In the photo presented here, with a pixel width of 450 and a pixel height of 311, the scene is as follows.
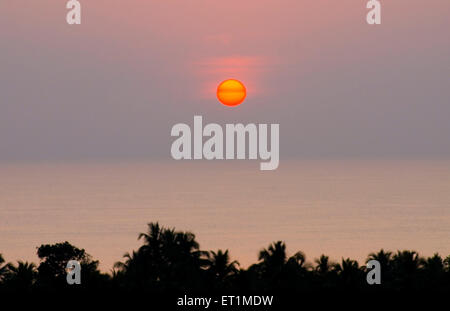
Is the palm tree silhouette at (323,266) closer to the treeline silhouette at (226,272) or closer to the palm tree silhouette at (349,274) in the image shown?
the treeline silhouette at (226,272)

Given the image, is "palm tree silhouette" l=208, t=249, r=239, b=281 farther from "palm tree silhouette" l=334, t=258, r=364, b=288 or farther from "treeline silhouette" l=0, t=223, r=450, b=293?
"palm tree silhouette" l=334, t=258, r=364, b=288

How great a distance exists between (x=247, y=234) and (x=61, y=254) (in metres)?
93.7

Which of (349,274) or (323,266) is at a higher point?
(323,266)

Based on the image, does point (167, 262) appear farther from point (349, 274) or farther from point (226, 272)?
point (349, 274)

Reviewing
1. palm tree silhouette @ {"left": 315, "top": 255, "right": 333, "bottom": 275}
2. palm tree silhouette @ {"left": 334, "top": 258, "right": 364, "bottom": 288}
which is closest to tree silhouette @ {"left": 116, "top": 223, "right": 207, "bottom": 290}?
palm tree silhouette @ {"left": 315, "top": 255, "right": 333, "bottom": 275}

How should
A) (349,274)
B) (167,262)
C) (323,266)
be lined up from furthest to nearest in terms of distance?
(167,262)
(323,266)
(349,274)

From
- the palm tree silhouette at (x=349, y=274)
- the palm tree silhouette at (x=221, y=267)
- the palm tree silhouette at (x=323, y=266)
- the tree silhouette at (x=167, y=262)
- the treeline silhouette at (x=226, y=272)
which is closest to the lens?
the treeline silhouette at (x=226, y=272)

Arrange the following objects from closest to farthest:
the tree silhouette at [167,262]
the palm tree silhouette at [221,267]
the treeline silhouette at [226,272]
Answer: the treeline silhouette at [226,272] → the palm tree silhouette at [221,267] → the tree silhouette at [167,262]

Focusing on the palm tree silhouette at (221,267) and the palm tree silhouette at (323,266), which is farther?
the palm tree silhouette at (323,266)

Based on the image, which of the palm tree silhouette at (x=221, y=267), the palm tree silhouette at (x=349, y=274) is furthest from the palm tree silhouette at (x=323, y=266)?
the palm tree silhouette at (x=221, y=267)

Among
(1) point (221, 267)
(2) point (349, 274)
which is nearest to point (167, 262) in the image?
(1) point (221, 267)

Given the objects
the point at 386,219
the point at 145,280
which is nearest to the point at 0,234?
the point at 386,219
